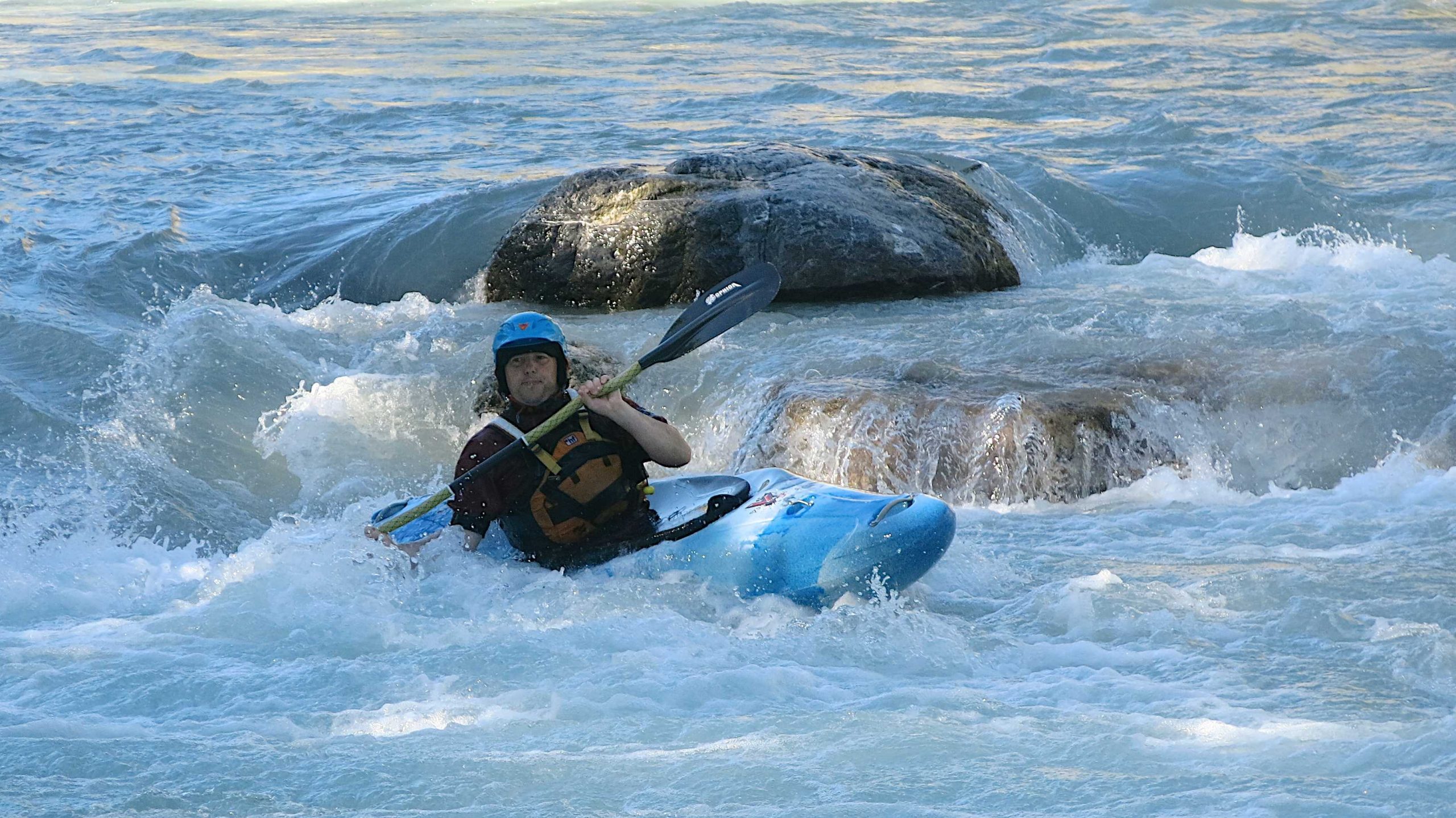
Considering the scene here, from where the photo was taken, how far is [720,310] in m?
5.25

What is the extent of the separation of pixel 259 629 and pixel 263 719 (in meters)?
0.68

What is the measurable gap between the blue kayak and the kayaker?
15 cm

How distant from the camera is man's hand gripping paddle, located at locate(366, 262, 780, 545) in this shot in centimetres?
448

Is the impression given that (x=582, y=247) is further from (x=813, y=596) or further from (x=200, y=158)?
(x=200, y=158)

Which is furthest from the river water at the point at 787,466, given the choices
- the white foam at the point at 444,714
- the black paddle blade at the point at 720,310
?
the black paddle blade at the point at 720,310

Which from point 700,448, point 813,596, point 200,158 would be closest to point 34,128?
point 200,158

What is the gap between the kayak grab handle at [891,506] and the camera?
14.1 feet

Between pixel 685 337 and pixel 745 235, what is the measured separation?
3135 millimetres

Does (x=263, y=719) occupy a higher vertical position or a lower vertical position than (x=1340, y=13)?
lower

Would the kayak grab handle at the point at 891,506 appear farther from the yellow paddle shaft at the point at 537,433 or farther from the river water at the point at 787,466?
the yellow paddle shaft at the point at 537,433

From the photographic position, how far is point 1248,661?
12.8 ft

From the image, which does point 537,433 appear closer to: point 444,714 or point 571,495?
point 571,495

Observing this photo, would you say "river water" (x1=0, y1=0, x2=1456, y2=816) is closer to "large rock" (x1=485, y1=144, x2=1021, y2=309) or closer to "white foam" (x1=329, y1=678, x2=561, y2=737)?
"white foam" (x1=329, y1=678, x2=561, y2=737)

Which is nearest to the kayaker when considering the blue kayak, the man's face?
the man's face
